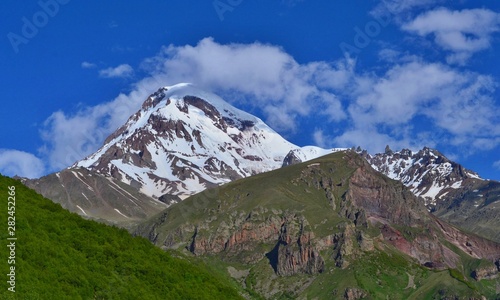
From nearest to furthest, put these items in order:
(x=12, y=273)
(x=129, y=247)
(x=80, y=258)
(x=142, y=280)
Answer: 1. (x=12, y=273)
2. (x=80, y=258)
3. (x=142, y=280)
4. (x=129, y=247)

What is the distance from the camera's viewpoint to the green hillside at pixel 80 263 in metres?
93.2

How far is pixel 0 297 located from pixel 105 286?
21756 millimetres

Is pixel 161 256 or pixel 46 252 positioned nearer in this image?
pixel 46 252

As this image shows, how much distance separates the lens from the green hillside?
306ft

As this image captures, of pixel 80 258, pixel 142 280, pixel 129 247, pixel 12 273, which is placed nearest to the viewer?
pixel 12 273

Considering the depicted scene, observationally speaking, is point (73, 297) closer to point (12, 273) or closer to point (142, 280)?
point (12, 273)

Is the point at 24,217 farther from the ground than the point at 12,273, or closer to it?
farther from the ground

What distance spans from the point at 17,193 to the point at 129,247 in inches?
725

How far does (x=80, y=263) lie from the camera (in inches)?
4090

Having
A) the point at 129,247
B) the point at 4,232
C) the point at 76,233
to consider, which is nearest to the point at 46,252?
the point at 4,232

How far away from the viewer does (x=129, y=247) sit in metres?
122

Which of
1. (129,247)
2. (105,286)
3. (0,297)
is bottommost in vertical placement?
(0,297)

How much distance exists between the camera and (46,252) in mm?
99688

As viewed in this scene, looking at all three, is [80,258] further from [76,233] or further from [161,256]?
[161,256]
